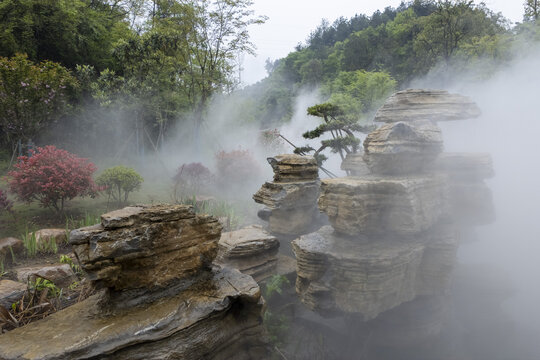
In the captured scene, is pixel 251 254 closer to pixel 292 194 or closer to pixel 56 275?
pixel 292 194

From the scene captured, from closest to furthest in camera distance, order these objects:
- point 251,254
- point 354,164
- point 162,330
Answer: point 162,330 → point 251,254 → point 354,164

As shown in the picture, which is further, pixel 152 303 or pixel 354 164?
pixel 354 164

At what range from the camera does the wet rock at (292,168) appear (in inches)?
281

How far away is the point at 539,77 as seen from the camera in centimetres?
862

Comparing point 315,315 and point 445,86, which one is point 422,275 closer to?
point 315,315

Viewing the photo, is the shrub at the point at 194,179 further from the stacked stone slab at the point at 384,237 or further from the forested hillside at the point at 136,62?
the stacked stone slab at the point at 384,237

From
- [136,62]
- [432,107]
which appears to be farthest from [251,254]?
[136,62]

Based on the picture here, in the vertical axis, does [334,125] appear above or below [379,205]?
above

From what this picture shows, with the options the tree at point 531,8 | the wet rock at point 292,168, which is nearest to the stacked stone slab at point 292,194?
the wet rock at point 292,168

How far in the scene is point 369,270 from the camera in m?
4.38

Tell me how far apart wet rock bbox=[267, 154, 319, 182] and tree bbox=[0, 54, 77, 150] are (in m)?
6.92

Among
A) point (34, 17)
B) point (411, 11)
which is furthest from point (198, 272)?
point (411, 11)

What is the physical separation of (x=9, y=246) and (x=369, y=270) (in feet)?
21.3

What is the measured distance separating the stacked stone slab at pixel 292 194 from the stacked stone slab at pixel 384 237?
A: 1.69m
